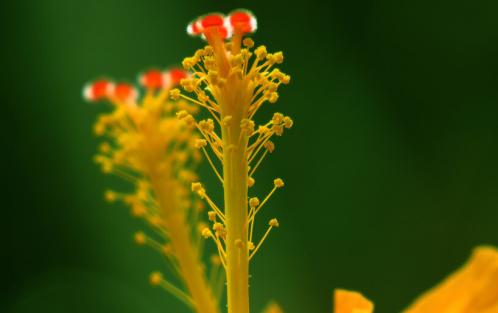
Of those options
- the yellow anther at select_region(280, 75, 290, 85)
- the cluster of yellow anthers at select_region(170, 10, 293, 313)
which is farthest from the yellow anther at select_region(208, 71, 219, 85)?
the yellow anther at select_region(280, 75, 290, 85)

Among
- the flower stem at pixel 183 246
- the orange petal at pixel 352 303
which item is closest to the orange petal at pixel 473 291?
the orange petal at pixel 352 303

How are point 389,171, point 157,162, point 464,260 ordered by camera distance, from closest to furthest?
point 157,162 < point 464,260 < point 389,171

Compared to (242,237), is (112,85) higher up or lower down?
higher up

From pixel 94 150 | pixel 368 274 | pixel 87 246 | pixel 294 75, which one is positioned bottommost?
pixel 368 274

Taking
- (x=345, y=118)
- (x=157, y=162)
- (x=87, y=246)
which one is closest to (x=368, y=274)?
(x=345, y=118)

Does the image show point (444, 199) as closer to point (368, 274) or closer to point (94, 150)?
point (368, 274)

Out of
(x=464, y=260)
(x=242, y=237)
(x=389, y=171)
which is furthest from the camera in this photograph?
(x=389, y=171)

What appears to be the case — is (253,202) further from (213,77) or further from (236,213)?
(213,77)
